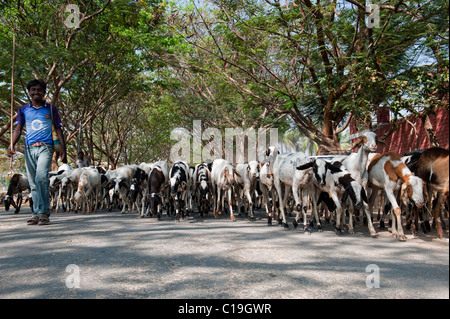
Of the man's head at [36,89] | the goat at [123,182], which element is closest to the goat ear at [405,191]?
the man's head at [36,89]

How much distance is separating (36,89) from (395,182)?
8009mm

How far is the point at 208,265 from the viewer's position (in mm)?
4578

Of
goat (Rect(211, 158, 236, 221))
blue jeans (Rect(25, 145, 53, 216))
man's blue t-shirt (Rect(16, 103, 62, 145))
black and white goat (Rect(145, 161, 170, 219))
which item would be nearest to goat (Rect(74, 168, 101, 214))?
black and white goat (Rect(145, 161, 170, 219))

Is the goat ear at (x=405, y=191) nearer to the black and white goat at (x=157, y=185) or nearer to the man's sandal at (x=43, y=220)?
the black and white goat at (x=157, y=185)

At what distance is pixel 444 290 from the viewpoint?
1254 millimetres

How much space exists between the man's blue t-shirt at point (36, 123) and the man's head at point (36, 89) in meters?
0.25

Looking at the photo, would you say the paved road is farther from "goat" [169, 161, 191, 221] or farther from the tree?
the tree

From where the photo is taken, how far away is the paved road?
3473 millimetres

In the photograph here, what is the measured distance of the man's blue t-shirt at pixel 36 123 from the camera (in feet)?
24.2

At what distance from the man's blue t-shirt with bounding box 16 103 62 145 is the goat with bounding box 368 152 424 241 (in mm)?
7559

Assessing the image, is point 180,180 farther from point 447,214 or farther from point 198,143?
point 198,143

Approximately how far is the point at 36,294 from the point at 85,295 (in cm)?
51

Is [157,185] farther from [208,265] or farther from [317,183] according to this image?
[208,265]

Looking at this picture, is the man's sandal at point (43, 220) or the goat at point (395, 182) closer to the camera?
the goat at point (395, 182)
